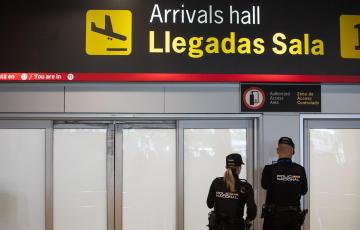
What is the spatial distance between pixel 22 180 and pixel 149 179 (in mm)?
1634

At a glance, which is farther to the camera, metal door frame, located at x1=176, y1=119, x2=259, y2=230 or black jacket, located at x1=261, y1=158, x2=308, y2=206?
metal door frame, located at x1=176, y1=119, x2=259, y2=230

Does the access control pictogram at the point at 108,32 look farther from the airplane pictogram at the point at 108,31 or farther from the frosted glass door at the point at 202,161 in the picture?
the frosted glass door at the point at 202,161

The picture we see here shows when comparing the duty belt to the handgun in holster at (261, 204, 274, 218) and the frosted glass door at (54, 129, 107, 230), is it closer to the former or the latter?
the handgun in holster at (261, 204, 274, 218)

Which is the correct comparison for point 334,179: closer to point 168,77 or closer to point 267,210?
point 267,210

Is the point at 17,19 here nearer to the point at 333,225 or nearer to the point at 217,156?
the point at 217,156

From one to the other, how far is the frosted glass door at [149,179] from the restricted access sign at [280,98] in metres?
1.11

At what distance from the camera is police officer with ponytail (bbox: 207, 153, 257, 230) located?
4367 millimetres

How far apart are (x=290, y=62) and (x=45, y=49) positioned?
3088mm

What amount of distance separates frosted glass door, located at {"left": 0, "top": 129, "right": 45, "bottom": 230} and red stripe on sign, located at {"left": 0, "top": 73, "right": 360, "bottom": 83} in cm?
74

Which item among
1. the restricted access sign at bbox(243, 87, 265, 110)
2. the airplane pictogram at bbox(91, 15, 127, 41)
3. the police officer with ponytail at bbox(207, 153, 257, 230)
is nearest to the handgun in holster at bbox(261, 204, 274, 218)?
the police officer with ponytail at bbox(207, 153, 257, 230)

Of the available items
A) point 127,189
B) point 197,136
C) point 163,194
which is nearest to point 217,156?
point 197,136

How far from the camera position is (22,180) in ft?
19.3

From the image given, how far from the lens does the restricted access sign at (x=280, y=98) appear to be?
5.78 m

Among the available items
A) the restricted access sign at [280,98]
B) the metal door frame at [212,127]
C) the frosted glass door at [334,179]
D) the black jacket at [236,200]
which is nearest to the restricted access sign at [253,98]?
the restricted access sign at [280,98]
